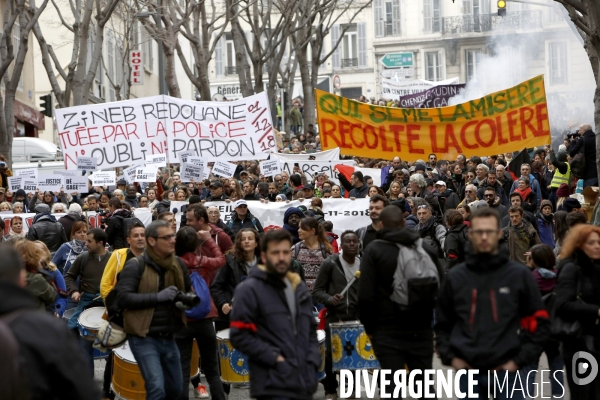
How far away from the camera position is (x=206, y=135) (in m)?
19.6

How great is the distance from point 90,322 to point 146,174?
349 inches

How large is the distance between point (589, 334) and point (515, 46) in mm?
54899

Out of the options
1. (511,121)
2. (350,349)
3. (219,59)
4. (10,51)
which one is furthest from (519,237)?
(219,59)

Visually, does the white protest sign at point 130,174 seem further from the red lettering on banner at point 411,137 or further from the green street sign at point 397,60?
the green street sign at point 397,60

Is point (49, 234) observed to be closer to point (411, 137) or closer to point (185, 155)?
point (185, 155)

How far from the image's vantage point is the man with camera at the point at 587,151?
47.2 feet

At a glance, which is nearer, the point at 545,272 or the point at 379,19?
the point at 545,272

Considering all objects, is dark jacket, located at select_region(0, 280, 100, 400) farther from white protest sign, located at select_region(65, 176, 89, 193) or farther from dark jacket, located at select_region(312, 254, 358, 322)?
white protest sign, located at select_region(65, 176, 89, 193)

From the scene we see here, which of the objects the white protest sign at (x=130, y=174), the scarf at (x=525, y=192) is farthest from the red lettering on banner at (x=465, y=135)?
the white protest sign at (x=130, y=174)

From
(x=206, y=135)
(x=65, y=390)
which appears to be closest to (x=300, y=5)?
(x=206, y=135)

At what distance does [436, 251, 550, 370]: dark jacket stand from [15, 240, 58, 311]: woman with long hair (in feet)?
10.9

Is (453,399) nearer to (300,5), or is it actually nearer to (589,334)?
(589,334)

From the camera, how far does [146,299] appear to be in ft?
24.9

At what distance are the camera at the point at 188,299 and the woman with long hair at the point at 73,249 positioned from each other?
319cm
